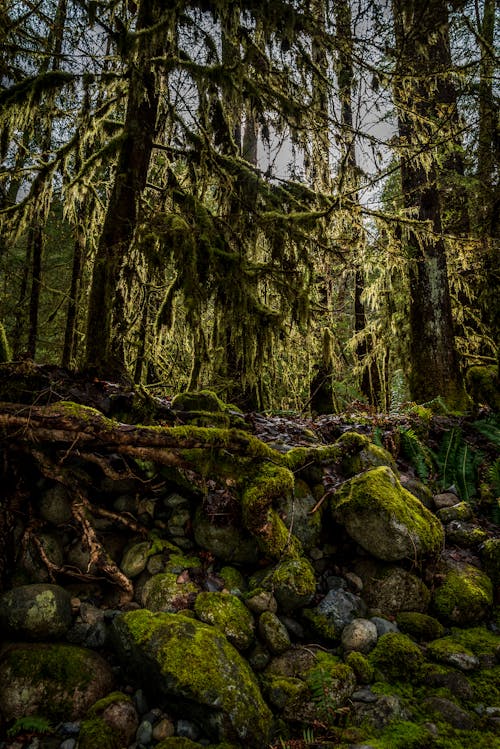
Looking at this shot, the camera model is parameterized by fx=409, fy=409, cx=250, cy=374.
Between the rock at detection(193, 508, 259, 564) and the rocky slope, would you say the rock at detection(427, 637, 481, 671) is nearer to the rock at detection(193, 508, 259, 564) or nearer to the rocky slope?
the rocky slope

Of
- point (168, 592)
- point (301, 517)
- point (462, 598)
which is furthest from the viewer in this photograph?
point (301, 517)

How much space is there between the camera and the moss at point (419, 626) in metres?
3.27

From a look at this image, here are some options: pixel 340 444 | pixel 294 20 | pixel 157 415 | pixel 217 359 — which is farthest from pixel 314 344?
pixel 294 20

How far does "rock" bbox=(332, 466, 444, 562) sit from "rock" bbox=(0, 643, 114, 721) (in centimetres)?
228

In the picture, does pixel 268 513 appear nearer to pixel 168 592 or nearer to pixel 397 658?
pixel 168 592

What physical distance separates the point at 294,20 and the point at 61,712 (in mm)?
6422

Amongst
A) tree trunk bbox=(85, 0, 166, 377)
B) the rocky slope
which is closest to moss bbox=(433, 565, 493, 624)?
the rocky slope

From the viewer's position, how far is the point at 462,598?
3568 mm

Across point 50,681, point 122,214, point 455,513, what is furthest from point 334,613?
point 122,214

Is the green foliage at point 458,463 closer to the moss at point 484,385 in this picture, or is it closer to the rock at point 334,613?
the moss at point 484,385

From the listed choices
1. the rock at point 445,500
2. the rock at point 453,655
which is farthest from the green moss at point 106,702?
the rock at point 445,500

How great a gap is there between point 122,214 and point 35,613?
Result: 470 cm

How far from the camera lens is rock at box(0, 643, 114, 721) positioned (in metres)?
2.31

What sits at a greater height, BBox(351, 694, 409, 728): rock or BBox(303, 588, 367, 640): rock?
BBox(303, 588, 367, 640): rock
